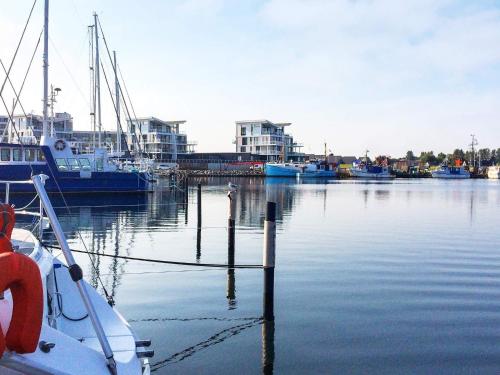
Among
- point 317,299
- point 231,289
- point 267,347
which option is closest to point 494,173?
point 317,299

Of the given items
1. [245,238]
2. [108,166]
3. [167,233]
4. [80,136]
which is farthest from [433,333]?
[80,136]

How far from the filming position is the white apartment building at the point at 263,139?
5325 inches

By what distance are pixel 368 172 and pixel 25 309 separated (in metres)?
142

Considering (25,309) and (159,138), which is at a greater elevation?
(159,138)

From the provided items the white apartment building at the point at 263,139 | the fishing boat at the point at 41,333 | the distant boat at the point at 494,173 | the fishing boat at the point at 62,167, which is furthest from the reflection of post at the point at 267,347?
the distant boat at the point at 494,173

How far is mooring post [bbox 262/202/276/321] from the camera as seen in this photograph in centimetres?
1052

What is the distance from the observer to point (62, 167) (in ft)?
151

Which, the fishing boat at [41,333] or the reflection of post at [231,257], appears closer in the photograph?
the fishing boat at [41,333]

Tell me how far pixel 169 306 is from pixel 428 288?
7.10 meters

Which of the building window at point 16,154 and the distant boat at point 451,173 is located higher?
the building window at point 16,154

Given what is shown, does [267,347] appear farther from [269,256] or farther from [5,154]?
[5,154]

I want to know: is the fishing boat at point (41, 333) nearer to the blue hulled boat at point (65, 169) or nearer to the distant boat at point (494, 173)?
the blue hulled boat at point (65, 169)

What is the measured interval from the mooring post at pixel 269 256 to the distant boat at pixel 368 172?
132m

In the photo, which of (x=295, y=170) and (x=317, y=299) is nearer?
(x=317, y=299)
